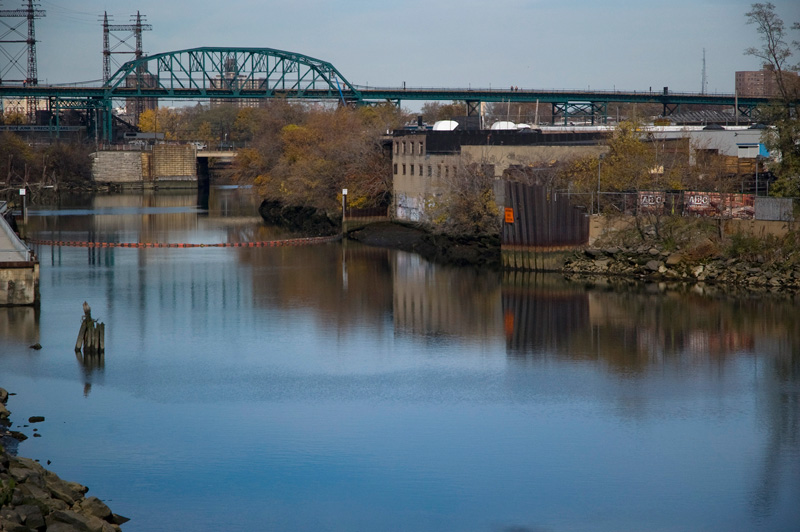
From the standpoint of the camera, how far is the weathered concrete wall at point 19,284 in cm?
3553

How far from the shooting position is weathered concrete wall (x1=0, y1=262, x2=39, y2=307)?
35531 mm

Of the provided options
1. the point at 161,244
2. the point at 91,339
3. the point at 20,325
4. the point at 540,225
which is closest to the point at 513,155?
the point at 540,225

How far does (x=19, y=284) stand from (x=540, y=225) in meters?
23.2

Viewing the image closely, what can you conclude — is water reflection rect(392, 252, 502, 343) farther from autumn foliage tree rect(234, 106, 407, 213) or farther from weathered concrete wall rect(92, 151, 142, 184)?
weathered concrete wall rect(92, 151, 142, 184)

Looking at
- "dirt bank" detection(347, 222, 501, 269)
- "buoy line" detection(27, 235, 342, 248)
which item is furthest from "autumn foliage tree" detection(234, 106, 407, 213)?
"buoy line" detection(27, 235, 342, 248)

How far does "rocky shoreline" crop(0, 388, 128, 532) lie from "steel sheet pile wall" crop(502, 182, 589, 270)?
3186 cm

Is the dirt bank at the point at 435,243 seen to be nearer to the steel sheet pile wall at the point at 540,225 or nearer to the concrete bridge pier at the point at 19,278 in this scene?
the steel sheet pile wall at the point at 540,225

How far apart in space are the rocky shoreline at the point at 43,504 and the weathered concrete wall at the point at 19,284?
18.8 meters

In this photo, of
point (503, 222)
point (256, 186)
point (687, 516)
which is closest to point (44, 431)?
point (687, 516)

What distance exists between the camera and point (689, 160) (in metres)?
54.8

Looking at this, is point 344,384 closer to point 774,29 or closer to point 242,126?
point 774,29

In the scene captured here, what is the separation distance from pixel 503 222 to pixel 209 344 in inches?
825

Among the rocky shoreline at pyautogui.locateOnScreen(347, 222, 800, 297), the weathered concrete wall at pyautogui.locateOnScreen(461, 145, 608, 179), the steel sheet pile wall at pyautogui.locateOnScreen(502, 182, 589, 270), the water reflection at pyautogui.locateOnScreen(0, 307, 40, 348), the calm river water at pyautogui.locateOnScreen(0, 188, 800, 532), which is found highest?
the weathered concrete wall at pyautogui.locateOnScreen(461, 145, 608, 179)

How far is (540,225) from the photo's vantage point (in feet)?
156
